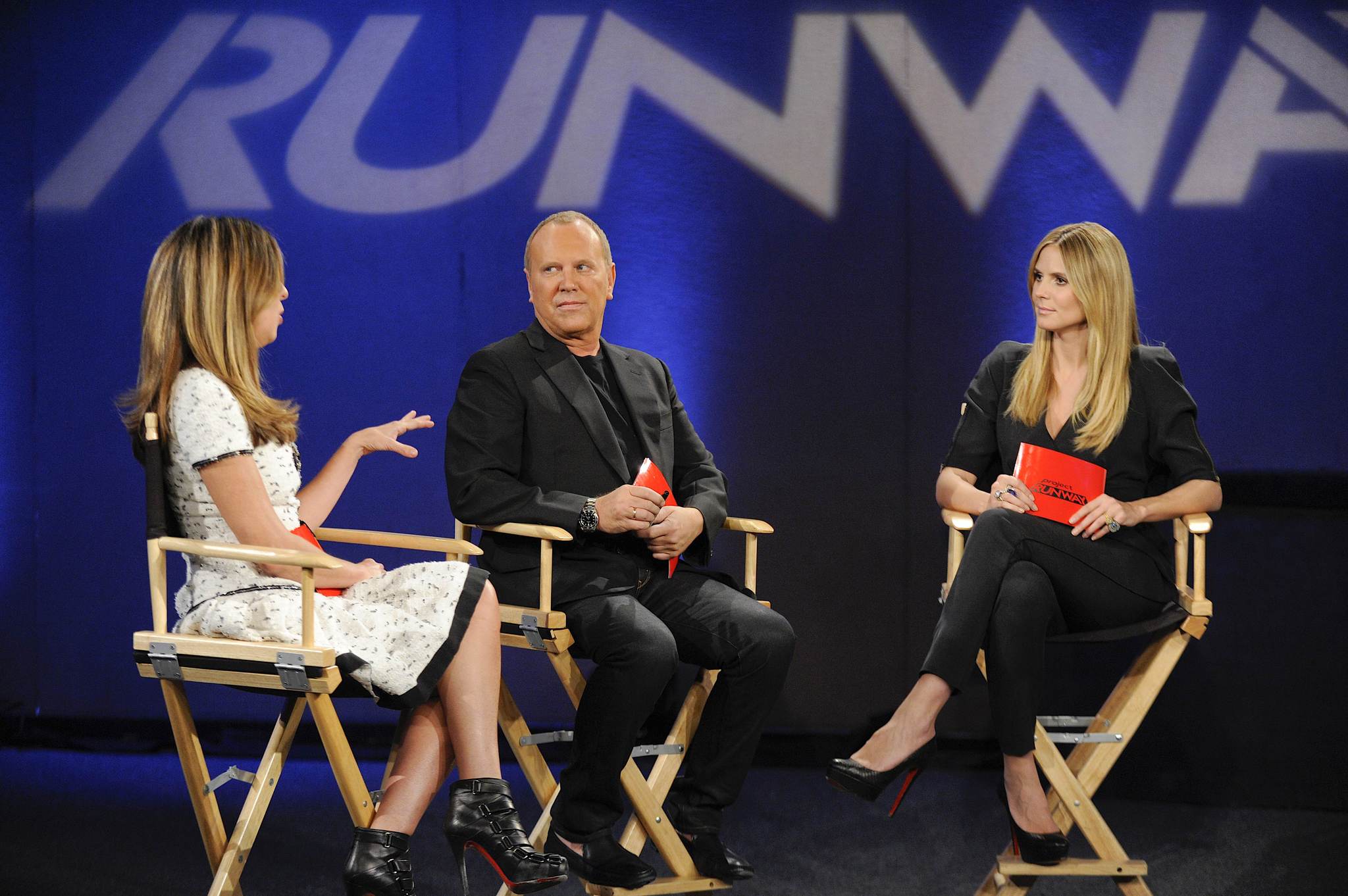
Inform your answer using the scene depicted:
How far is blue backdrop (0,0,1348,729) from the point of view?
167 inches

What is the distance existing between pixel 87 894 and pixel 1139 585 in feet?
8.84

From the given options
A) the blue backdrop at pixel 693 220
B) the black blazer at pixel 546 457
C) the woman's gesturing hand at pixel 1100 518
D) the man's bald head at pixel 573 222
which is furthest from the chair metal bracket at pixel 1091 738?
the man's bald head at pixel 573 222

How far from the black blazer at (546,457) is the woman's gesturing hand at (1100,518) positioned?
907 millimetres

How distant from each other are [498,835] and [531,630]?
562 mm

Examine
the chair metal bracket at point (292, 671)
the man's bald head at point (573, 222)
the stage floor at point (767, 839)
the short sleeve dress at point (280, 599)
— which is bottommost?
the stage floor at point (767, 839)

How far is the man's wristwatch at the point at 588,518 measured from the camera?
120 inches

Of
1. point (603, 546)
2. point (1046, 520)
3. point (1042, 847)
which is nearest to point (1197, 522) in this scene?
point (1046, 520)

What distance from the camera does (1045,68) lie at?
427cm

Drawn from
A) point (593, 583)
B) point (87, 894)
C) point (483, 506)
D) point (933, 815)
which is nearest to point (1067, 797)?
point (933, 815)

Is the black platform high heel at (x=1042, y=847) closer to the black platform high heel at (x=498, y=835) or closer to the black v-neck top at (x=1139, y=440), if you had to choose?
the black v-neck top at (x=1139, y=440)

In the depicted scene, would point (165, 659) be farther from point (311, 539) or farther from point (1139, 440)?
point (1139, 440)

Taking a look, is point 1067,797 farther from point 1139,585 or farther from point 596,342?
point 596,342

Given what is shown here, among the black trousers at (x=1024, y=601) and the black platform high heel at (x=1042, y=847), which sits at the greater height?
the black trousers at (x=1024, y=601)

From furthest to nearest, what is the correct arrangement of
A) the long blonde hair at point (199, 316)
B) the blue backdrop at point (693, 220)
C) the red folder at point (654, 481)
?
1. the blue backdrop at point (693, 220)
2. the red folder at point (654, 481)
3. the long blonde hair at point (199, 316)
